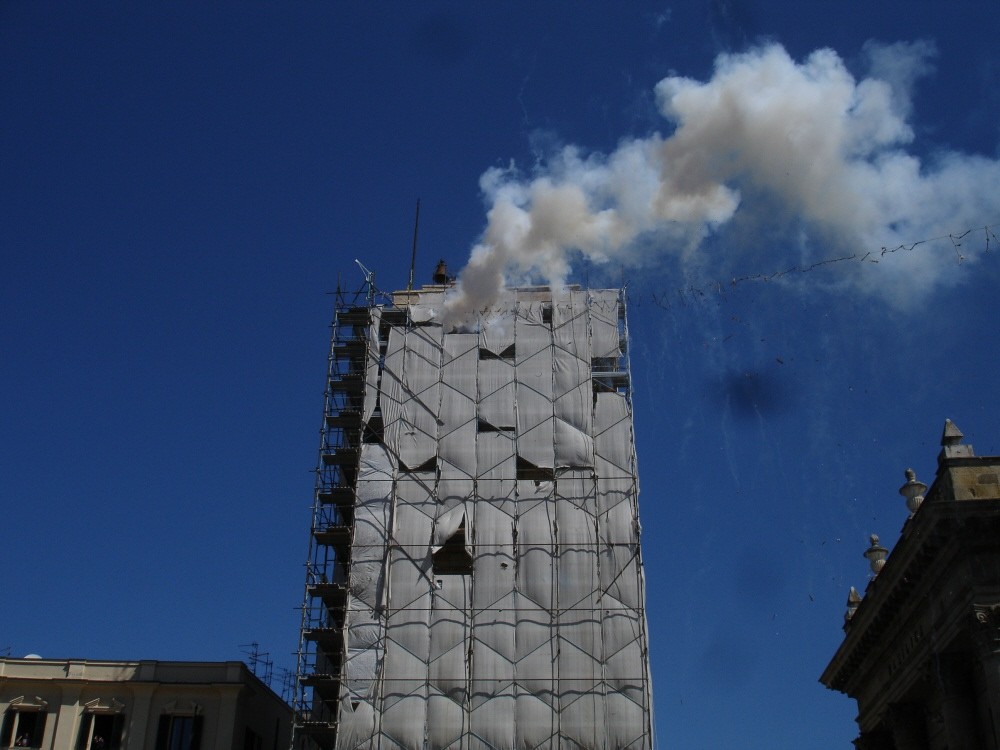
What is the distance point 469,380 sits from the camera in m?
49.9

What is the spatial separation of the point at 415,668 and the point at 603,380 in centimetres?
1435

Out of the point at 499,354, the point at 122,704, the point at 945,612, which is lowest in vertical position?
the point at 122,704

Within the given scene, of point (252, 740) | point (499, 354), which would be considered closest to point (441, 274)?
point (499, 354)

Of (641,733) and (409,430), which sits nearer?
(641,733)

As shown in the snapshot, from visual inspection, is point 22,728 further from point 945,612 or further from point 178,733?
point 945,612

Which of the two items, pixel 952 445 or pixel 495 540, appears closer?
pixel 952 445

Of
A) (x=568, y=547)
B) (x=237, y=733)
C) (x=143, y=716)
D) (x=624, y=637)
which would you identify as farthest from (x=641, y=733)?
(x=143, y=716)

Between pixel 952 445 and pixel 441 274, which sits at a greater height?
pixel 441 274

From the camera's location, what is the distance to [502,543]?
150 feet

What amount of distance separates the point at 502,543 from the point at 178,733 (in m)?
14.2

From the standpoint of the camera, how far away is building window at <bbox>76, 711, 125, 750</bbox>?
45438 millimetres

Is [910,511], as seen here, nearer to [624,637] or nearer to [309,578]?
[624,637]

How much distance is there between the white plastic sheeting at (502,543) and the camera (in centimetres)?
4281

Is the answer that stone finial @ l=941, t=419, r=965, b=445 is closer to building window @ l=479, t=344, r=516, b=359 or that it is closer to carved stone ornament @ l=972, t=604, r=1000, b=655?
carved stone ornament @ l=972, t=604, r=1000, b=655
